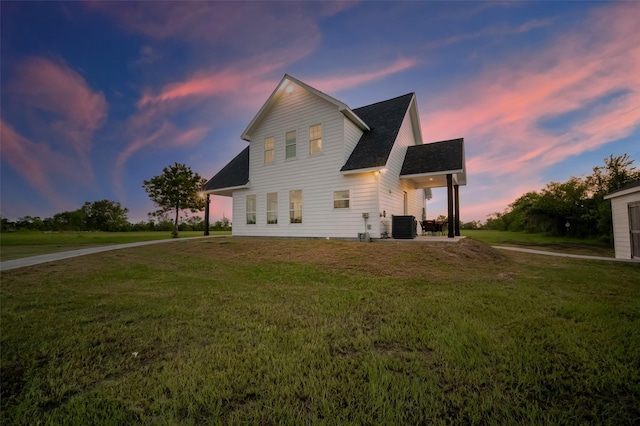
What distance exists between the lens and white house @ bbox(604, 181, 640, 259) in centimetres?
991

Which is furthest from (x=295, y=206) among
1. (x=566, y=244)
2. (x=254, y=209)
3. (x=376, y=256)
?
(x=566, y=244)

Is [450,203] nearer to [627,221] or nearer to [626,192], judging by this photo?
[626,192]

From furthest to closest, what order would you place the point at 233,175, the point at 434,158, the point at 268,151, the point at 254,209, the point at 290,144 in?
the point at 233,175
the point at 254,209
the point at 268,151
the point at 290,144
the point at 434,158

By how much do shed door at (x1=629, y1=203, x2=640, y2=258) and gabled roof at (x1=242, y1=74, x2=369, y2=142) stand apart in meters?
11.6

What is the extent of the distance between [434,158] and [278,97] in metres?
9.10

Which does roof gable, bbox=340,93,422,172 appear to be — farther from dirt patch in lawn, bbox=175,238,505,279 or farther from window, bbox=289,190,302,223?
dirt patch in lawn, bbox=175,238,505,279

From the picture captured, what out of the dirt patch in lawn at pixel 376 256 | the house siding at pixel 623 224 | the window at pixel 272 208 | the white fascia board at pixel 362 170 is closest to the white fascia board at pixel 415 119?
the white fascia board at pixel 362 170

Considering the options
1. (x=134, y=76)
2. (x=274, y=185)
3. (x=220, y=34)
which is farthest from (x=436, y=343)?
(x=134, y=76)

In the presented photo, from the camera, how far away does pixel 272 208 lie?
560 inches

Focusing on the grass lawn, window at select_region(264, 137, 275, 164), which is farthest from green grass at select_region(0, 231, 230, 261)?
window at select_region(264, 137, 275, 164)

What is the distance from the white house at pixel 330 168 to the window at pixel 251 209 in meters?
0.06

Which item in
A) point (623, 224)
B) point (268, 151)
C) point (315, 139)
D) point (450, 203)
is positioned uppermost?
point (315, 139)

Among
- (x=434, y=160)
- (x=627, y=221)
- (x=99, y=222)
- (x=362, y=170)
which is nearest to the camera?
(x=627, y=221)

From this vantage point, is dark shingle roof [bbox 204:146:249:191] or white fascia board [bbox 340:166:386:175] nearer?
white fascia board [bbox 340:166:386:175]
